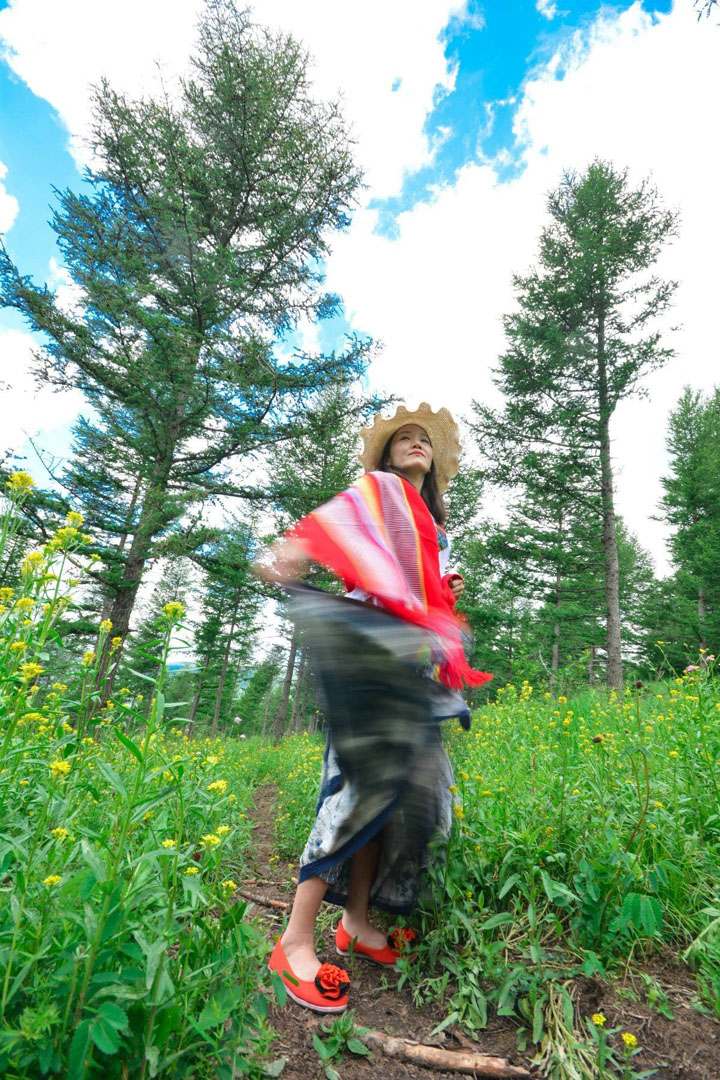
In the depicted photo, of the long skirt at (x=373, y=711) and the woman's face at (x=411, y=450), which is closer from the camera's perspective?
the long skirt at (x=373, y=711)

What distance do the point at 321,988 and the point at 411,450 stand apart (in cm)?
224

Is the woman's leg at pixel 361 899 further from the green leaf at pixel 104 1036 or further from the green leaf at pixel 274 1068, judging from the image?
the green leaf at pixel 104 1036

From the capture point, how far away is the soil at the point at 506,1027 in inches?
52.1

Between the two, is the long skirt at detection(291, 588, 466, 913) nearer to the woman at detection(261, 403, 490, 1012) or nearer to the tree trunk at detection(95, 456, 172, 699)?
the woman at detection(261, 403, 490, 1012)

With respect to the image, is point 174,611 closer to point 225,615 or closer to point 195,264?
point 195,264

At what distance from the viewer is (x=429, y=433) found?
273cm

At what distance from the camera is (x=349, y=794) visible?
173cm

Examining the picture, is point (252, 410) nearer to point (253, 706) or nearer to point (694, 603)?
point (694, 603)

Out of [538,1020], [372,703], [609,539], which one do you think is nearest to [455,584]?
[372,703]

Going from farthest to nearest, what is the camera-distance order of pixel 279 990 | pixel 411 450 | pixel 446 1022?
pixel 411 450 < pixel 446 1022 < pixel 279 990

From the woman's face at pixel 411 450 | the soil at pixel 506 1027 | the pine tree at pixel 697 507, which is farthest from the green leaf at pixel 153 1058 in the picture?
the pine tree at pixel 697 507

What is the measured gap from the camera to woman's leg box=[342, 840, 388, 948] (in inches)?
75.4

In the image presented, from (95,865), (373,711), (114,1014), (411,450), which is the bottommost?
(114,1014)

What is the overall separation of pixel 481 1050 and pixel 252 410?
7.73 m
